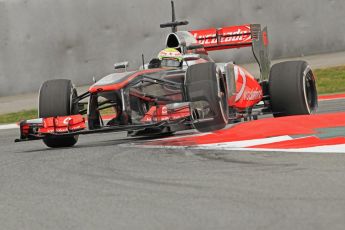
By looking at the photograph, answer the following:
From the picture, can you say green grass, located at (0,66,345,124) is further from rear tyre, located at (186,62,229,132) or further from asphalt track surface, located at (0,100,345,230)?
asphalt track surface, located at (0,100,345,230)

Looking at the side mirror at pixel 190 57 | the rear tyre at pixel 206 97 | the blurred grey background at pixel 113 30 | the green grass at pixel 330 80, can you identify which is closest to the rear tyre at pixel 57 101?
the side mirror at pixel 190 57

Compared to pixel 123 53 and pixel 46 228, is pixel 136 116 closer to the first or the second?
pixel 46 228

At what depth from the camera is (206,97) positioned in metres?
9.74

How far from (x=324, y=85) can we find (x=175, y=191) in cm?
1261

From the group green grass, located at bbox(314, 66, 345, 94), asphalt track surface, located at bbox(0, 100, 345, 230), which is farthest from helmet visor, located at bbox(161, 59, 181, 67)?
green grass, located at bbox(314, 66, 345, 94)

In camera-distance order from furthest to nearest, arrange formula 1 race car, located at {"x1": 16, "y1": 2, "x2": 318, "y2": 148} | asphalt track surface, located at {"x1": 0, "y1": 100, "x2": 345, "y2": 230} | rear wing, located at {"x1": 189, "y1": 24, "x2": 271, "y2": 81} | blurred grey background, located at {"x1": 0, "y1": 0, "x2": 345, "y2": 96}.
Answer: blurred grey background, located at {"x1": 0, "y1": 0, "x2": 345, "y2": 96}
rear wing, located at {"x1": 189, "y1": 24, "x2": 271, "y2": 81}
formula 1 race car, located at {"x1": 16, "y1": 2, "x2": 318, "y2": 148}
asphalt track surface, located at {"x1": 0, "y1": 100, "x2": 345, "y2": 230}

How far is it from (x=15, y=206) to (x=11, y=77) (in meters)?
13.5

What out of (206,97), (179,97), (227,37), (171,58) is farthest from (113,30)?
(206,97)

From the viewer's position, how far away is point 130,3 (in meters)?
19.8

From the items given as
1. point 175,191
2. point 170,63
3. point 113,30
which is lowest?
point 113,30

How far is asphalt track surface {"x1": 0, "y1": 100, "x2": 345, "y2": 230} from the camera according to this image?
525 cm

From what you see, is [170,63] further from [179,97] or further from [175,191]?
[175,191]

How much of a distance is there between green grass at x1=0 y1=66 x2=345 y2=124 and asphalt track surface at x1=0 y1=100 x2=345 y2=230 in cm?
892

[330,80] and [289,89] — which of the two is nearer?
[289,89]
